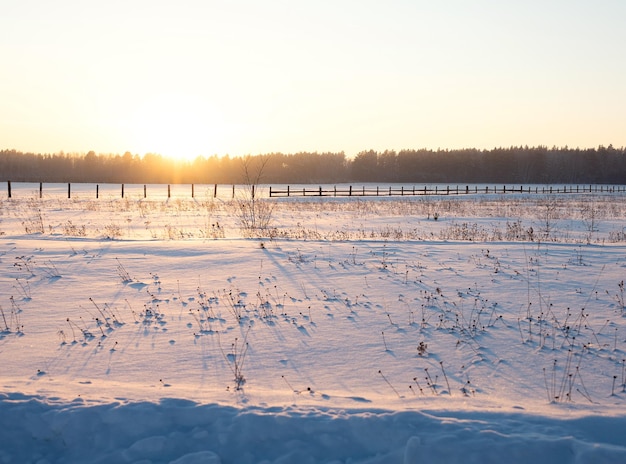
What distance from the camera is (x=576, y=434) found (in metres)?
4.22

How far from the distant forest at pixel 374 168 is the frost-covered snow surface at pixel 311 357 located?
336 feet

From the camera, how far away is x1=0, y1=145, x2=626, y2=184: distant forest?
4692 inches

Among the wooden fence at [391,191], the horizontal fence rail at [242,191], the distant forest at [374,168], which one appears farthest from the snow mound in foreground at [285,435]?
the distant forest at [374,168]

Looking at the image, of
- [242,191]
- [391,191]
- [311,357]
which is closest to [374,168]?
[391,191]

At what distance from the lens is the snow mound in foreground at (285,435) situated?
4.05 meters

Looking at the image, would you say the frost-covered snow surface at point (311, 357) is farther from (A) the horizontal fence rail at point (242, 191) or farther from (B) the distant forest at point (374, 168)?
(B) the distant forest at point (374, 168)

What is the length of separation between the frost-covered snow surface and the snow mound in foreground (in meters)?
0.02

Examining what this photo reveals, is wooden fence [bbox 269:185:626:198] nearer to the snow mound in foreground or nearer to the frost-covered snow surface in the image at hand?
→ the frost-covered snow surface

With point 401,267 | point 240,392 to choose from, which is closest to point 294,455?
point 240,392

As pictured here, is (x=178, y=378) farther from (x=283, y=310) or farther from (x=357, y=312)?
(x=357, y=312)

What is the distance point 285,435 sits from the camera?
439 centimetres

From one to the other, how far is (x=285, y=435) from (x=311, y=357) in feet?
6.53

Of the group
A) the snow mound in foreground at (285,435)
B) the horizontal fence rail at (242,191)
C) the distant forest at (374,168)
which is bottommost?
the snow mound in foreground at (285,435)

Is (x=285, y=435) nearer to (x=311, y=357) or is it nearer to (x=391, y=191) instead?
(x=311, y=357)
